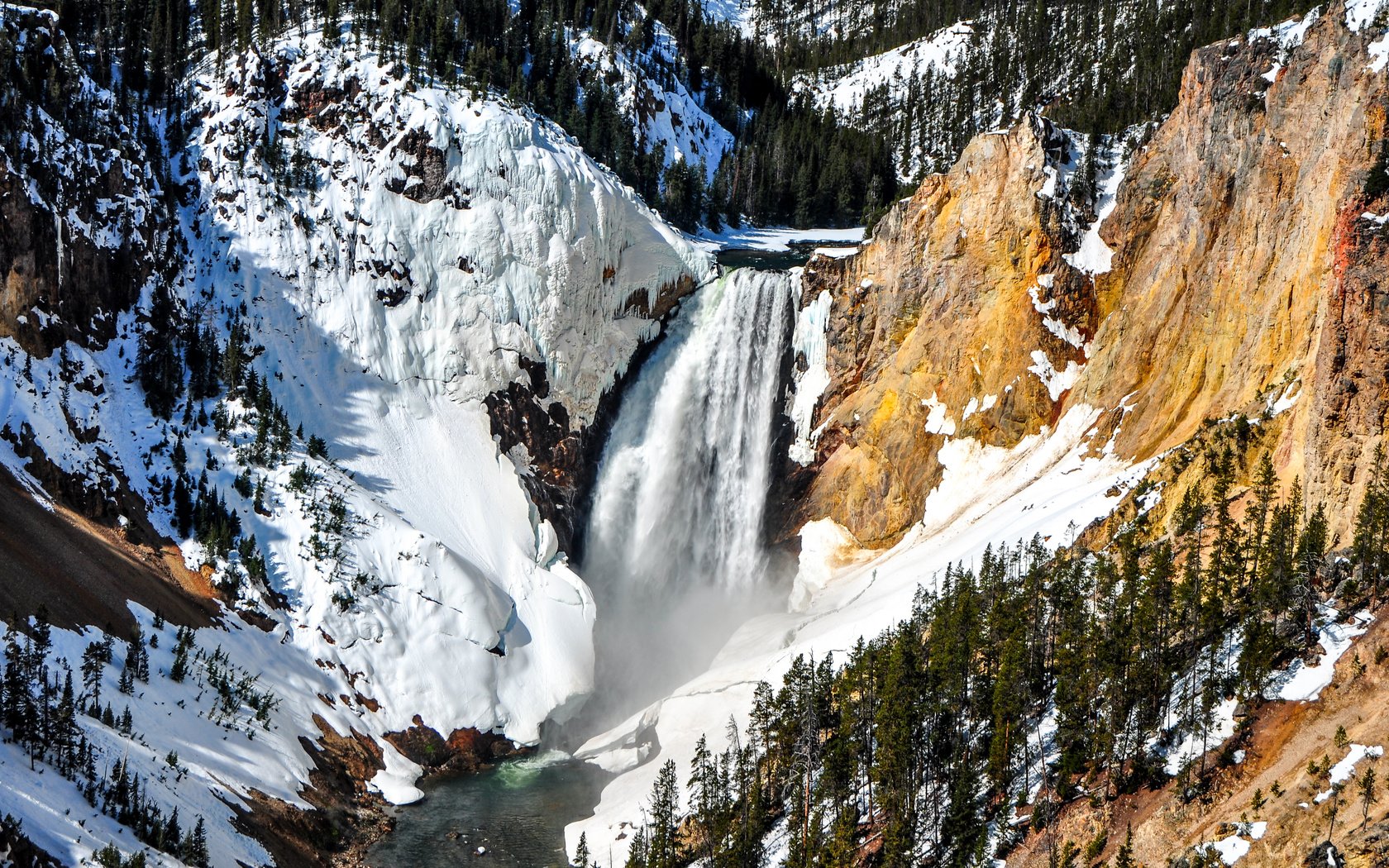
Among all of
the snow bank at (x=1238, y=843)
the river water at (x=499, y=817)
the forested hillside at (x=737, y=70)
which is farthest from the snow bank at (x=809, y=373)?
the snow bank at (x=1238, y=843)

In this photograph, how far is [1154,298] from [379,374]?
36311 millimetres

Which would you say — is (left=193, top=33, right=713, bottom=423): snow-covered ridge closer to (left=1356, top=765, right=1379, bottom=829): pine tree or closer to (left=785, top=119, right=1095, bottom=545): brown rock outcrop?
(left=785, top=119, right=1095, bottom=545): brown rock outcrop

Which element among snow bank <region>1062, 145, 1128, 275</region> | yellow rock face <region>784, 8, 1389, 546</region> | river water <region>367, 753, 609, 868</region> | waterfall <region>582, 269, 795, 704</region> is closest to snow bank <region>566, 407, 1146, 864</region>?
river water <region>367, 753, 609, 868</region>

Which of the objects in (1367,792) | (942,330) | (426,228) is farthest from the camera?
(426,228)

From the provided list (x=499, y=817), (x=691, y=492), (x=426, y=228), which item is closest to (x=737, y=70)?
(x=426, y=228)

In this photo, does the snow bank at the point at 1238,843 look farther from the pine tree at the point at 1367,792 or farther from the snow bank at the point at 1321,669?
the snow bank at the point at 1321,669

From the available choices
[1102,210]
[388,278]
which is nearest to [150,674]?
[388,278]

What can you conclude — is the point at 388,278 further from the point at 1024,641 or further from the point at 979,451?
the point at 1024,641

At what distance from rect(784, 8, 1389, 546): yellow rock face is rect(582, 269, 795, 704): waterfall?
Answer: 9.54 ft

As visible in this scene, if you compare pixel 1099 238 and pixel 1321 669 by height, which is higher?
pixel 1099 238

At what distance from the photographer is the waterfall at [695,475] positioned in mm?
56688

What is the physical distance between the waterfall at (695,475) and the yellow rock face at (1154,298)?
291 cm

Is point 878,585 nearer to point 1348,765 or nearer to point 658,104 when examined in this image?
point 1348,765

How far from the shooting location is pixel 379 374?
56.7m
